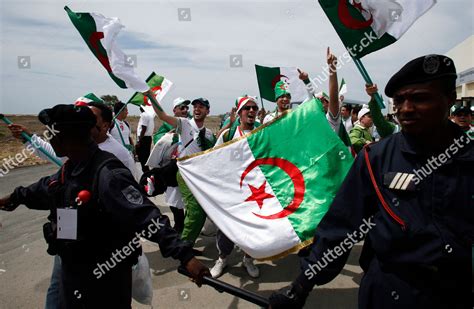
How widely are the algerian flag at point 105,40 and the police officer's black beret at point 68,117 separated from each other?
1526 mm

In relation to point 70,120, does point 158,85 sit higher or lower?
lower

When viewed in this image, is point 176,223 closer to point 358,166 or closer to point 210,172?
point 210,172

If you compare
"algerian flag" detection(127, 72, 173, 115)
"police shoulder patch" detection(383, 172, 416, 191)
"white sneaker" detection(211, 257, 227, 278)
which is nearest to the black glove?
"police shoulder patch" detection(383, 172, 416, 191)

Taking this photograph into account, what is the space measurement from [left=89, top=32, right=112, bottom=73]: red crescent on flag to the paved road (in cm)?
243

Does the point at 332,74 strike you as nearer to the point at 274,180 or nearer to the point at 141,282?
the point at 274,180

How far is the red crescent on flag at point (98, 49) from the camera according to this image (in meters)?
3.46

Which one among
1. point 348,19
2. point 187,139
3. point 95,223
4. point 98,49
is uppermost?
point 348,19

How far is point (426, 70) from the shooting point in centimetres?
142

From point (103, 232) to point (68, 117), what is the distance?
2.31 feet

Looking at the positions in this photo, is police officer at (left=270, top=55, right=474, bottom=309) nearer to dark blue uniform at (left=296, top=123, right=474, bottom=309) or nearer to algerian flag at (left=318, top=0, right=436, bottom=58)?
dark blue uniform at (left=296, top=123, right=474, bottom=309)

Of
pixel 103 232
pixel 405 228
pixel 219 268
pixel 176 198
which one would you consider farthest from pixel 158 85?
pixel 405 228

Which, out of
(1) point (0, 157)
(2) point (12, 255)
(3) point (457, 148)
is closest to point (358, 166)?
(3) point (457, 148)

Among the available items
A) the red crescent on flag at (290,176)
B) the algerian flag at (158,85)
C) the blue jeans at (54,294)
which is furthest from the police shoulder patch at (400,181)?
the algerian flag at (158,85)

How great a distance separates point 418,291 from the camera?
1.37m
